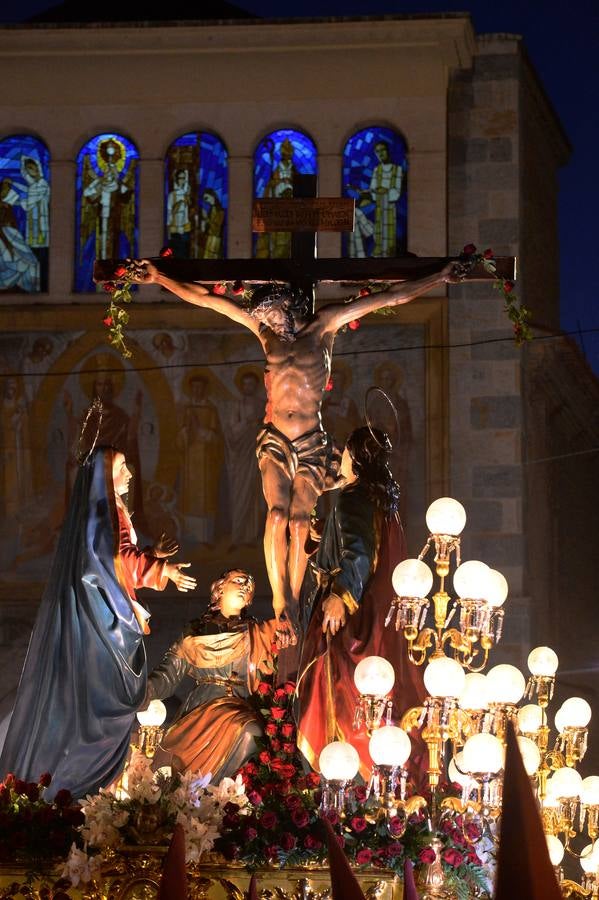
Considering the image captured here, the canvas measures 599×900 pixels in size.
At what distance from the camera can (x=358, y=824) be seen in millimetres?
5746

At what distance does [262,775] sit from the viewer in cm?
Result: 642

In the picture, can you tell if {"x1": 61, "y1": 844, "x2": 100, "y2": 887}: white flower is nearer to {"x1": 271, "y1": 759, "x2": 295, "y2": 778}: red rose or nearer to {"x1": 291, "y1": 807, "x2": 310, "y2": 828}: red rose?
{"x1": 291, "y1": 807, "x2": 310, "y2": 828}: red rose

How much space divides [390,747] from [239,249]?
951 cm

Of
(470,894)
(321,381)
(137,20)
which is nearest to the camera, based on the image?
(470,894)

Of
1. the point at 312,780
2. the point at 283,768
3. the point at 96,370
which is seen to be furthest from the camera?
the point at 96,370

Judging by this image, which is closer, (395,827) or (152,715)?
(395,827)

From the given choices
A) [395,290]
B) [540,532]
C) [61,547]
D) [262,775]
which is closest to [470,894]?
[262,775]

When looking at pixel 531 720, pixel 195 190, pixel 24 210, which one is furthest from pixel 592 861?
pixel 24 210

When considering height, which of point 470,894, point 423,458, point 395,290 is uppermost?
point 423,458

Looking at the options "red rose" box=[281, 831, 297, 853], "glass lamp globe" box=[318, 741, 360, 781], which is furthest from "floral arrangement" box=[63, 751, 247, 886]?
"glass lamp globe" box=[318, 741, 360, 781]

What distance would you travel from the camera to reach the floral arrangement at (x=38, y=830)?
582 cm

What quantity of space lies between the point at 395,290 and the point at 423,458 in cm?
621

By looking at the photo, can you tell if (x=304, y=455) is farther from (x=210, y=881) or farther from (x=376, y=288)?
(x=210, y=881)

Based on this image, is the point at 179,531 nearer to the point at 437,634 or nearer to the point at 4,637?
the point at 4,637
